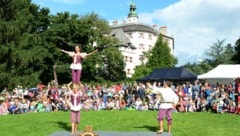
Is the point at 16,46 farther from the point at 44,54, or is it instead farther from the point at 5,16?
the point at 44,54

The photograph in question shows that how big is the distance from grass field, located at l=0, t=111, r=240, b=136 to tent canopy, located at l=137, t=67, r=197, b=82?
10996 mm

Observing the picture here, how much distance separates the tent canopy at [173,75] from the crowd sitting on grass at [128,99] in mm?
6331

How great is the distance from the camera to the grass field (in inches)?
582

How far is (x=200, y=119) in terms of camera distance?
18219mm

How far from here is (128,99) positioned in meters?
24.7

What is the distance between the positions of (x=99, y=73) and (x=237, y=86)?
43.4 meters

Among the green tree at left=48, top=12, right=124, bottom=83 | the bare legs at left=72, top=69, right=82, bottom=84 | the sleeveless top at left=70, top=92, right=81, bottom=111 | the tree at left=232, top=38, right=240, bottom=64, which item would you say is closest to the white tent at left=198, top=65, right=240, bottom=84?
the bare legs at left=72, top=69, right=82, bottom=84

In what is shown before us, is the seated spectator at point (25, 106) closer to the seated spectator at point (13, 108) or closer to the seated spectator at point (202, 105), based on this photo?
the seated spectator at point (13, 108)

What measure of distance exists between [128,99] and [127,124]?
27.5 ft

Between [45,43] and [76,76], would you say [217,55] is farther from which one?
[76,76]

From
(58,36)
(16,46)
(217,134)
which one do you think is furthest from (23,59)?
(217,134)

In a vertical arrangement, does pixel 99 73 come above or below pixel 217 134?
above

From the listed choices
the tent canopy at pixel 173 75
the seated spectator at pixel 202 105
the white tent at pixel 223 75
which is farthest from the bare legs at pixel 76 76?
the white tent at pixel 223 75

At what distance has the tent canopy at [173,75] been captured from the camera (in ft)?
101
